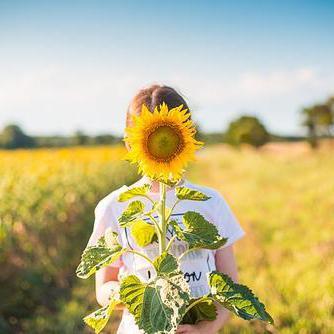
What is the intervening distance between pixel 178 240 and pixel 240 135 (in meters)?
78.4

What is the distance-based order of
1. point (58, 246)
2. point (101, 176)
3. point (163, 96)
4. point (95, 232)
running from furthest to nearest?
point (101, 176)
point (58, 246)
point (95, 232)
point (163, 96)

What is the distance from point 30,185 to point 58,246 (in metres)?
0.82

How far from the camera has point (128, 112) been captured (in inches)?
80.4

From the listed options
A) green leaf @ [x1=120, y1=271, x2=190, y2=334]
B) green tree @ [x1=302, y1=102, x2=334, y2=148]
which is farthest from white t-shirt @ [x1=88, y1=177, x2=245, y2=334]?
green tree @ [x1=302, y1=102, x2=334, y2=148]

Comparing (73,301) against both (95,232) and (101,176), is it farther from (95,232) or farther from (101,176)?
(101,176)

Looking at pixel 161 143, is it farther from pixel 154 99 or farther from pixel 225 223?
pixel 225 223

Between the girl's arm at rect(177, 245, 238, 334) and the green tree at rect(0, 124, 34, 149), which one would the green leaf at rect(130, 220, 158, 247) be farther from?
the green tree at rect(0, 124, 34, 149)

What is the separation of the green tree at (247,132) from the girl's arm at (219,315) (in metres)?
74.7

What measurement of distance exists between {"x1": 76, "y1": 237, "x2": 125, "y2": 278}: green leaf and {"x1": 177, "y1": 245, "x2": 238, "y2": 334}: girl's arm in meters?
0.34

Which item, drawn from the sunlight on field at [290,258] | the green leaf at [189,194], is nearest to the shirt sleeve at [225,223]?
the green leaf at [189,194]

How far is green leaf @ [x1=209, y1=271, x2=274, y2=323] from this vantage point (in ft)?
5.05

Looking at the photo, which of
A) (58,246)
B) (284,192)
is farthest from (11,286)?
(284,192)

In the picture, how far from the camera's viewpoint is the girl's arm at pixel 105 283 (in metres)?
2.07

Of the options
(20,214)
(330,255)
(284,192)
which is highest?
(20,214)
